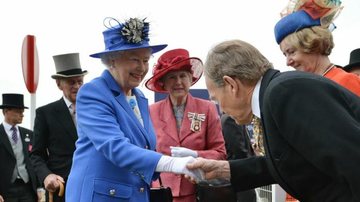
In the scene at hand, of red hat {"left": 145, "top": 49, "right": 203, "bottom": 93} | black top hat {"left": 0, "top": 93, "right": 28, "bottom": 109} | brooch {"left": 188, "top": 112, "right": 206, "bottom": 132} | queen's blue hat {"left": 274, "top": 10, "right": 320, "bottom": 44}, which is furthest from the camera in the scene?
black top hat {"left": 0, "top": 93, "right": 28, "bottom": 109}

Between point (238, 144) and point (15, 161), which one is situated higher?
point (238, 144)

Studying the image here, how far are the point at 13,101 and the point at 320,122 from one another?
6.93 meters

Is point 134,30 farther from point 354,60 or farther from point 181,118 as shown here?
point 354,60

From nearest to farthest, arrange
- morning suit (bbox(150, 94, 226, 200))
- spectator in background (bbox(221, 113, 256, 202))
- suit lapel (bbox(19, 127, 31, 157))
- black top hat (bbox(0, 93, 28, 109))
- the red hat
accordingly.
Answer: morning suit (bbox(150, 94, 226, 200)), the red hat, spectator in background (bbox(221, 113, 256, 202)), suit lapel (bbox(19, 127, 31, 157)), black top hat (bbox(0, 93, 28, 109))

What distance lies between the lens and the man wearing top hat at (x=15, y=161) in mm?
6648

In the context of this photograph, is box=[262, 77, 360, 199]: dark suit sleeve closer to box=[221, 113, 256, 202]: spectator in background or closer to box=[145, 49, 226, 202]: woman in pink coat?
box=[145, 49, 226, 202]: woman in pink coat

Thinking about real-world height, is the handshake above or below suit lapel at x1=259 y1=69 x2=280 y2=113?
below

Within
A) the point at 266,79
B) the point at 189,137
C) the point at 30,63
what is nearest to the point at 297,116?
the point at 266,79

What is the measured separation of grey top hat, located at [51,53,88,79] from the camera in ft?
16.1

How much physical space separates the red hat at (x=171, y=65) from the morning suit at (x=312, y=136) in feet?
7.09

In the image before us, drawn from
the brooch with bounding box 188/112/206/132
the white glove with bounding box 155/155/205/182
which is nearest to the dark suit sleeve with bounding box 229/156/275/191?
the white glove with bounding box 155/155/205/182

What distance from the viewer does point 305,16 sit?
2.88 m

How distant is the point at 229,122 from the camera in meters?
4.86

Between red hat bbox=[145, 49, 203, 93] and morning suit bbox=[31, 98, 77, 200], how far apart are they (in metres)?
0.89
